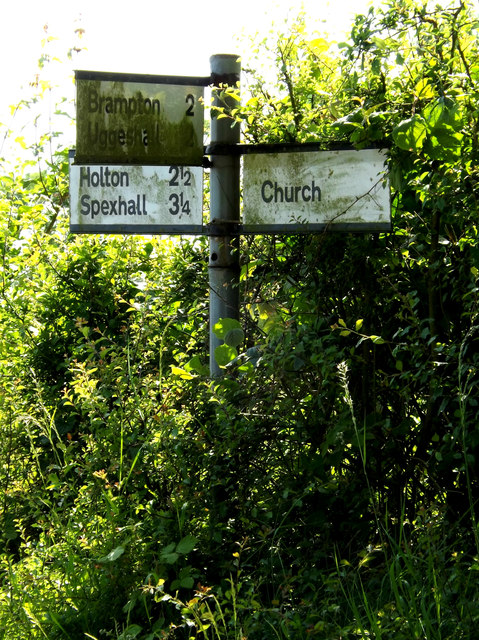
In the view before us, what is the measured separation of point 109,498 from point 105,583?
1.00ft

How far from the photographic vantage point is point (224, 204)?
12.0 ft

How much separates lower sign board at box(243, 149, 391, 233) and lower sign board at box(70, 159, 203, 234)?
0.82ft

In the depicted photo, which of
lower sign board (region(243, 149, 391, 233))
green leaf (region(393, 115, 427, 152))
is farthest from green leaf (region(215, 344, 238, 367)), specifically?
green leaf (region(393, 115, 427, 152))

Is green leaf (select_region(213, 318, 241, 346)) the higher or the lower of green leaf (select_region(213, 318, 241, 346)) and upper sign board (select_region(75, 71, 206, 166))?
the lower

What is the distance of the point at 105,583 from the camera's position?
3.04m

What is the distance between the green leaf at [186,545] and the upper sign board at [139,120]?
1.60m

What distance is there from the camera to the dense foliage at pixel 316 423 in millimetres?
2986

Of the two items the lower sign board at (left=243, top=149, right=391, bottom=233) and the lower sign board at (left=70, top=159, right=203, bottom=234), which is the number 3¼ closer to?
the lower sign board at (left=70, top=159, right=203, bottom=234)

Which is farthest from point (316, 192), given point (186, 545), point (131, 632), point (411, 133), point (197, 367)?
point (131, 632)

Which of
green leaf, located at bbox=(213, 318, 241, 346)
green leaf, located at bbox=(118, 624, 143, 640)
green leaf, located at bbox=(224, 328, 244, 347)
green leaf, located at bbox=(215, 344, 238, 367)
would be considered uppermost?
green leaf, located at bbox=(213, 318, 241, 346)

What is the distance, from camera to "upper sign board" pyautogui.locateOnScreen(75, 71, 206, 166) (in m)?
3.71

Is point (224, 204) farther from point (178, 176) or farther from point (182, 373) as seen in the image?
point (182, 373)

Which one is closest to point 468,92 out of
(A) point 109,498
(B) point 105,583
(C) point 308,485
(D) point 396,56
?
(D) point 396,56

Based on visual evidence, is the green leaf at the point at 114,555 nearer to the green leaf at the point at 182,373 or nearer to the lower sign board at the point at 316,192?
the green leaf at the point at 182,373
